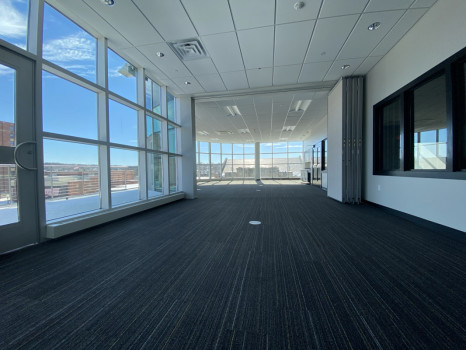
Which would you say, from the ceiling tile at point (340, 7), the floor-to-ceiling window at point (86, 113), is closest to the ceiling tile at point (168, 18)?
the floor-to-ceiling window at point (86, 113)

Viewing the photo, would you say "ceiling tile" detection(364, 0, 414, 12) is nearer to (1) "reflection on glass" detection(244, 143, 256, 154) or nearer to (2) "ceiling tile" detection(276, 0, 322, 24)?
(2) "ceiling tile" detection(276, 0, 322, 24)

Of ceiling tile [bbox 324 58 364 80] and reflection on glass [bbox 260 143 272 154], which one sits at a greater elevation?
ceiling tile [bbox 324 58 364 80]

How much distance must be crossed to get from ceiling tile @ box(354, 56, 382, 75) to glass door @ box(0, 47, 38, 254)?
583cm

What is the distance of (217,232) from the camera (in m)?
2.89

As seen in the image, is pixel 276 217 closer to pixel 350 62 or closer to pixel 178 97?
pixel 350 62

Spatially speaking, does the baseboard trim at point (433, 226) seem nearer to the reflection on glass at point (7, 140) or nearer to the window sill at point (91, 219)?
the window sill at point (91, 219)

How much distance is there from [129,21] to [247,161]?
1380cm

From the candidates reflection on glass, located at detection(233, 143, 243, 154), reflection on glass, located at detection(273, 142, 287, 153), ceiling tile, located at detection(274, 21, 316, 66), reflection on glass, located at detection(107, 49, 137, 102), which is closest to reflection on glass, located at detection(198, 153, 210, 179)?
reflection on glass, located at detection(233, 143, 243, 154)

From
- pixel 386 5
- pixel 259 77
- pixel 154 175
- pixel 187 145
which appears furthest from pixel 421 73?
pixel 154 175

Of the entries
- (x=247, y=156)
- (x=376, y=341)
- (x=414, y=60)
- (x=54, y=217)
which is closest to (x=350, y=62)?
(x=414, y=60)

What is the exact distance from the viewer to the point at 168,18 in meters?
2.90

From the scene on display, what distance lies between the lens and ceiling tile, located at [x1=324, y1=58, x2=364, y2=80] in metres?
4.09

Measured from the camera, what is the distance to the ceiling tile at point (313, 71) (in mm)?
4219

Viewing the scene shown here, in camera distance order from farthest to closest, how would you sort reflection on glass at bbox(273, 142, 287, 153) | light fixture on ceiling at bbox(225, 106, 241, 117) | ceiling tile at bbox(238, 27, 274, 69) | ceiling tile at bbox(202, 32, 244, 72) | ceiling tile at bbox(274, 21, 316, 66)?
reflection on glass at bbox(273, 142, 287, 153), light fixture on ceiling at bbox(225, 106, 241, 117), ceiling tile at bbox(202, 32, 244, 72), ceiling tile at bbox(238, 27, 274, 69), ceiling tile at bbox(274, 21, 316, 66)
